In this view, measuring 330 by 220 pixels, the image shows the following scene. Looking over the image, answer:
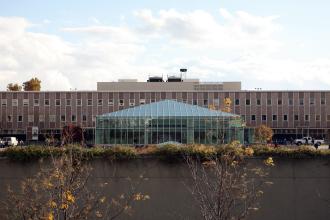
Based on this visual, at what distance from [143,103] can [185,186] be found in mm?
80373

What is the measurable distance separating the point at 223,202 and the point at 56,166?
3934 millimetres

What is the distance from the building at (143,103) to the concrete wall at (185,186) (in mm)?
77041

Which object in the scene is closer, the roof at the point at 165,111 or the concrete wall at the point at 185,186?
the concrete wall at the point at 185,186

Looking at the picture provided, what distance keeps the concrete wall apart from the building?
7704cm

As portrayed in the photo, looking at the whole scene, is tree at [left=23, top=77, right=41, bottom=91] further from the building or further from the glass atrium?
the glass atrium

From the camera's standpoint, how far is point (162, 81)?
366 ft

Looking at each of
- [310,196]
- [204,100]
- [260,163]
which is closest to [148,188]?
[260,163]

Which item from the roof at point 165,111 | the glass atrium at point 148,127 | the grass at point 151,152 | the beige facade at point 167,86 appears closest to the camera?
the grass at point 151,152

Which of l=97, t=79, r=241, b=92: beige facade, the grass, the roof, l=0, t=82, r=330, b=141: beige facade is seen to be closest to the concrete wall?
the grass

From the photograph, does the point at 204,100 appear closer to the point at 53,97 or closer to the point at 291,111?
the point at 291,111

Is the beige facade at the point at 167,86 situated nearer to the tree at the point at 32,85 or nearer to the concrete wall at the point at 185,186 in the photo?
the tree at the point at 32,85

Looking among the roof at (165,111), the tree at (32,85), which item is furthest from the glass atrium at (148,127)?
the tree at (32,85)

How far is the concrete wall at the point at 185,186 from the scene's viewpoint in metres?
17.7

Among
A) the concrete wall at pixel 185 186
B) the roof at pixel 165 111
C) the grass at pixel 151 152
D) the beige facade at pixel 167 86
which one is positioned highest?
the beige facade at pixel 167 86
